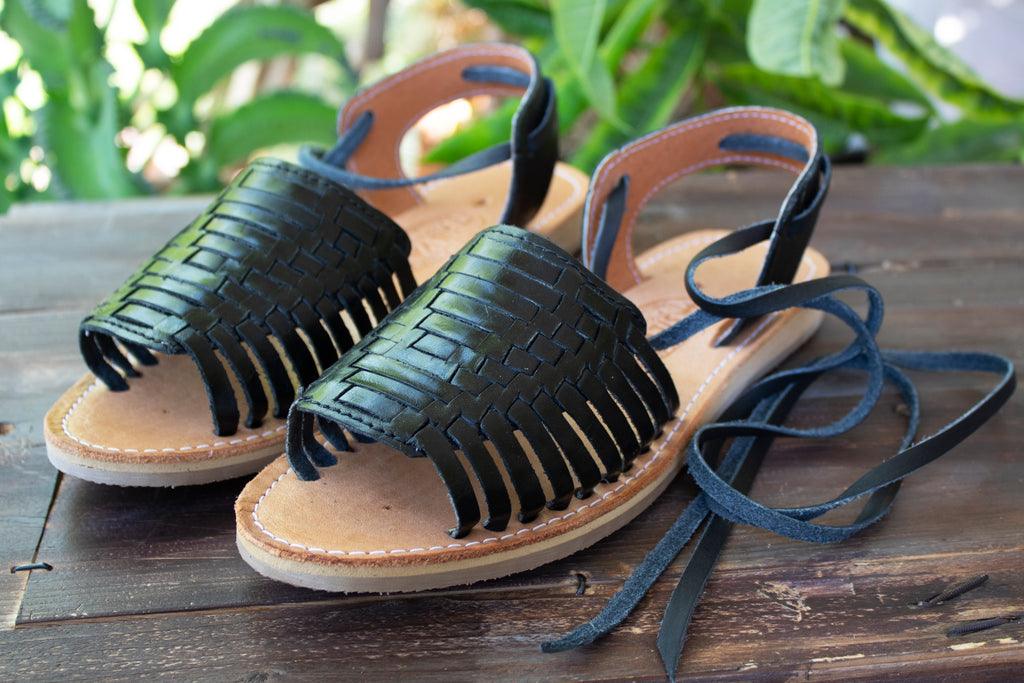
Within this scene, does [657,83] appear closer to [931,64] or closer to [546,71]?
[546,71]

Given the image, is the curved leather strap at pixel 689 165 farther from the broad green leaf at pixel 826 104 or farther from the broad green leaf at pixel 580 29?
the broad green leaf at pixel 826 104

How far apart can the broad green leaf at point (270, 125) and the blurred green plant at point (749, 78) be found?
28cm

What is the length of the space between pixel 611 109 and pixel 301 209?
85cm

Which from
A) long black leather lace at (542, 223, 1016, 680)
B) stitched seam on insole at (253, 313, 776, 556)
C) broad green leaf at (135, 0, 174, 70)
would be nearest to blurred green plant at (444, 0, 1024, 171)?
broad green leaf at (135, 0, 174, 70)

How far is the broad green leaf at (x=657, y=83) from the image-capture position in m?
1.70

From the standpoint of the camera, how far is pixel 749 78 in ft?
→ 5.73

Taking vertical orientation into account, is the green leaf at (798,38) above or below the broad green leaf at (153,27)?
above

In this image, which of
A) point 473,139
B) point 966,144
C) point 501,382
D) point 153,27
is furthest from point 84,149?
point 966,144

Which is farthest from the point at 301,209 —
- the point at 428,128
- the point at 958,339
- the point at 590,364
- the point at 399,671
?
the point at 428,128

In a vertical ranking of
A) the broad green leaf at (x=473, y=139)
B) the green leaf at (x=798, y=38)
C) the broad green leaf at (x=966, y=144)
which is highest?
the green leaf at (x=798, y=38)

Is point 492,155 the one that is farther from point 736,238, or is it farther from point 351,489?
point 351,489

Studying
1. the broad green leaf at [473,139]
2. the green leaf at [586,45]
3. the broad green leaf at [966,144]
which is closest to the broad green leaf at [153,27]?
the broad green leaf at [473,139]

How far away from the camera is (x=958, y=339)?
1.01 m

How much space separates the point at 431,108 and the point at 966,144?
3.52 feet
